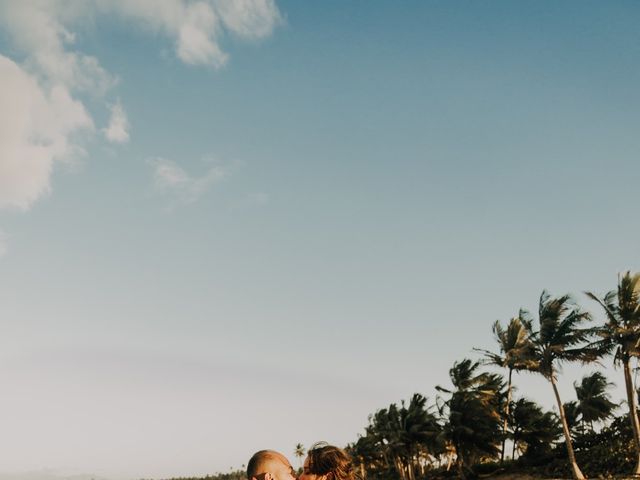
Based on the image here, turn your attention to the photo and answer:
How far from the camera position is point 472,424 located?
3484cm

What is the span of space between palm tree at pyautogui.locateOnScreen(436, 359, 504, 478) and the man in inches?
1396

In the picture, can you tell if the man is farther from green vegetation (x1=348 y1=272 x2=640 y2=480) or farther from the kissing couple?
green vegetation (x1=348 y1=272 x2=640 y2=480)

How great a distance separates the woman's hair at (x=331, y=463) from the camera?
11.2ft

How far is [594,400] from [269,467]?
4583cm

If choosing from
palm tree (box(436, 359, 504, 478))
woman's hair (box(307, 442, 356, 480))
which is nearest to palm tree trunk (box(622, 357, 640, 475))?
palm tree (box(436, 359, 504, 478))

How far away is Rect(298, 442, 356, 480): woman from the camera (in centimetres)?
342

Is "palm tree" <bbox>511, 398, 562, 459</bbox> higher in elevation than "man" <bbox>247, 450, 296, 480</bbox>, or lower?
lower

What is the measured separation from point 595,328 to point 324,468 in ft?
84.8

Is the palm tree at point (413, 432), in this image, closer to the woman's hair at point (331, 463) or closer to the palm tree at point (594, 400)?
the palm tree at point (594, 400)

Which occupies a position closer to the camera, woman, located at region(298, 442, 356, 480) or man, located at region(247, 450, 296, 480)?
man, located at region(247, 450, 296, 480)

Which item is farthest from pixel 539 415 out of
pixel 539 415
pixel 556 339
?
pixel 556 339

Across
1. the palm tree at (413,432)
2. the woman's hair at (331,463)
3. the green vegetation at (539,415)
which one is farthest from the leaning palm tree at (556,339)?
the woman's hair at (331,463)

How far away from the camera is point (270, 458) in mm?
2938

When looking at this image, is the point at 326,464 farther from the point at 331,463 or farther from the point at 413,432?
the point at 413,432
